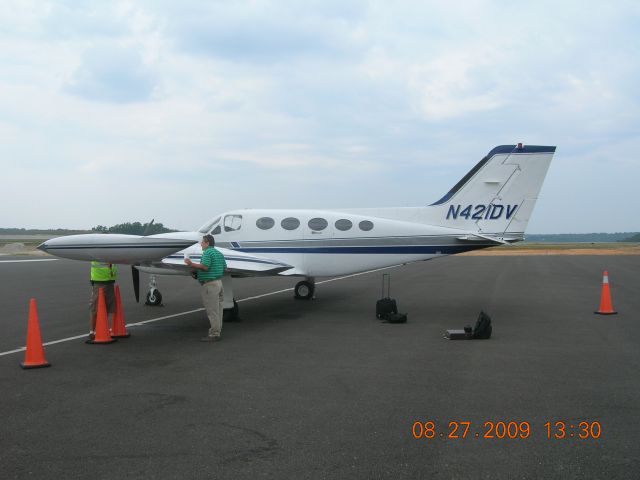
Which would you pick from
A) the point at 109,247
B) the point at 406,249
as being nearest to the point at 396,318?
the point at 406,249

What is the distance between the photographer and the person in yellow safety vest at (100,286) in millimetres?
9867

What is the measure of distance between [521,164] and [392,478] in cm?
1108

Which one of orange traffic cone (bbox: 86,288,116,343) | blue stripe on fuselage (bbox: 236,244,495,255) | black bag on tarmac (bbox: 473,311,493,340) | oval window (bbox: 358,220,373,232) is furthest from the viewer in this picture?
oval window (bbox: 358,220,373,232)

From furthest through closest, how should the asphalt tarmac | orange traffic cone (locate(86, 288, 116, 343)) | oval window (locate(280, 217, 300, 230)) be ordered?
oval window (locate(280, 217, 300, 230)) → orange traffic cone (locate(86, 288, 116, 343)) → the asphalt tarmac

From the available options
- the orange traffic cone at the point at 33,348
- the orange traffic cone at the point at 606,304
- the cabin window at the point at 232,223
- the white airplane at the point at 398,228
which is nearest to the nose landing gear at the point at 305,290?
the white airplane at the point at 398,228

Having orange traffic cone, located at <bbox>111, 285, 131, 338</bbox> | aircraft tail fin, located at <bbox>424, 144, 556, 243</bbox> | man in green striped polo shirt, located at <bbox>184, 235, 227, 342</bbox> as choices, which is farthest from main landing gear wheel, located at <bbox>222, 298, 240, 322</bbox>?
aircraft tail fin, located at <bbox>424, 144, 556, 243</bbox>

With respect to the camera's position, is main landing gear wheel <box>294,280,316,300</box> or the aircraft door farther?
main landing gear wheel <box>294,280,316,300</box>

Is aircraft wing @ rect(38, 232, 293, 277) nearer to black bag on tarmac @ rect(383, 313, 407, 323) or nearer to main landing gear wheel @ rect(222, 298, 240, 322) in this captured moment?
main landing gear wheel @ rect(222, 298, 240, 322)

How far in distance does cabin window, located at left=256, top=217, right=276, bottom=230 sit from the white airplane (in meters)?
0.03

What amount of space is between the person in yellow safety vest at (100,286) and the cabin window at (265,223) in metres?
4.68

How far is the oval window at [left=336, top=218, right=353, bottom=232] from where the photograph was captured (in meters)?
13.8

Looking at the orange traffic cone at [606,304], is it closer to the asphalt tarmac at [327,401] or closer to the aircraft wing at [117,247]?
the asphalt tarmac at [327,401]

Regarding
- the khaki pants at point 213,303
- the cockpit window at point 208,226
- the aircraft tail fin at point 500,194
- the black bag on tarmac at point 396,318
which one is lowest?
the black bag on tarmac at point 396,318

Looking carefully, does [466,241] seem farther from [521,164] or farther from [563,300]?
[563,300]
